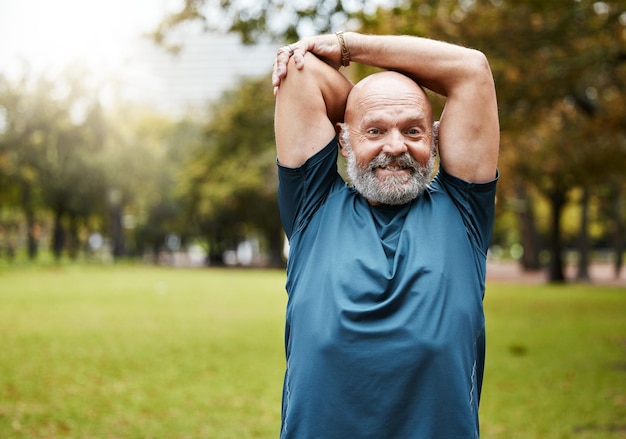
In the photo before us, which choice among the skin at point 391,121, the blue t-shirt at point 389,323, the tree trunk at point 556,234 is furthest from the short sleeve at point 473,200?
the tree trunk at point 556,234

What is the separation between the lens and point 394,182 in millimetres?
2146

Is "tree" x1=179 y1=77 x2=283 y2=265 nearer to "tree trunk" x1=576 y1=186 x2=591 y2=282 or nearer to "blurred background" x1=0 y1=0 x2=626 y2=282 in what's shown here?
"blurred background" x1=0 y1=0 x2=626 y2=282

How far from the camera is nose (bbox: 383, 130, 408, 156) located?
2.14 metres

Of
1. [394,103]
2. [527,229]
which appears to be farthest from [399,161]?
[527,229]

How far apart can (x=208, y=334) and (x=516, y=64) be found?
7469 millimetres

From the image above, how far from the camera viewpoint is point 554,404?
7918 millimetres

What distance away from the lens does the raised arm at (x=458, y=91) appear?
220 cm

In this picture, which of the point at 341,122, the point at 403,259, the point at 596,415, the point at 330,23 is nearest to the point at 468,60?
the point at 341,122

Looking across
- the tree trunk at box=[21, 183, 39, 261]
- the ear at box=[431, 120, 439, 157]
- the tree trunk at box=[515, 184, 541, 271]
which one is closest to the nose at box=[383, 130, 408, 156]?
the ear at box=[431, 120, 439, 157]

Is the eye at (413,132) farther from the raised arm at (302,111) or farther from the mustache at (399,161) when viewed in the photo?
the raised arm at (302,111)

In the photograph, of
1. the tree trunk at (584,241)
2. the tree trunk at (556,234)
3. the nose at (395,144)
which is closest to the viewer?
→ the nose at (395,144)

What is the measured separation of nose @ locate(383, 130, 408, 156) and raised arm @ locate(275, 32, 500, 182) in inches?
6.5

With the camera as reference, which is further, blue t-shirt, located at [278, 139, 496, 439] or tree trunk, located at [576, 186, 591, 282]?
tree trunk, located at [576, 186, 591, 282]

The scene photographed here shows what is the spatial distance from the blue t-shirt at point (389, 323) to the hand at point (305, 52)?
1.47 ft
